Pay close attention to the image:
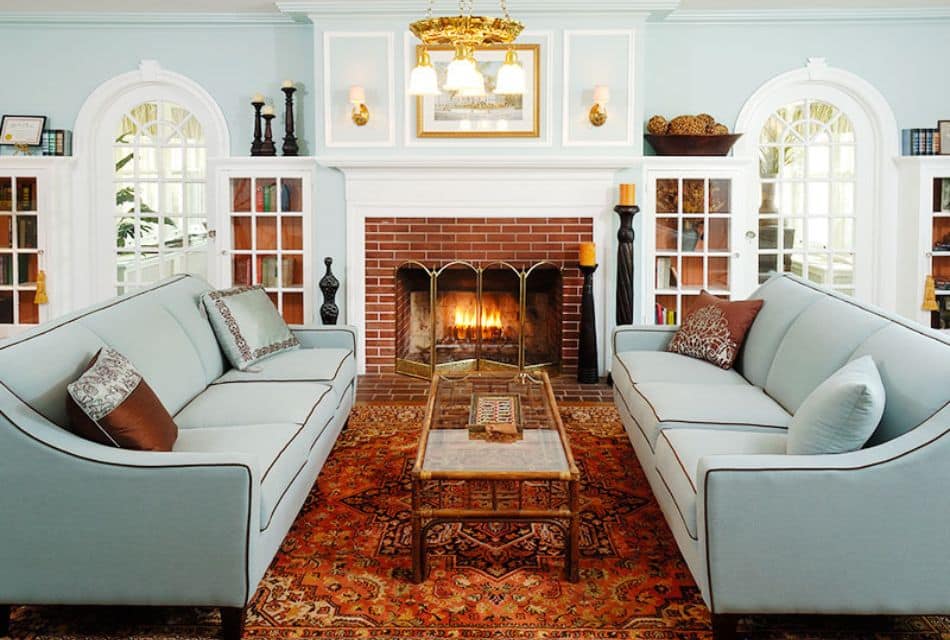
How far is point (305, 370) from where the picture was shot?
14.2ft

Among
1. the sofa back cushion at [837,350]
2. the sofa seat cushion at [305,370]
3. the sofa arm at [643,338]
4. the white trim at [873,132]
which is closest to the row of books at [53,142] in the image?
the sofa seat cushion at [305,370]

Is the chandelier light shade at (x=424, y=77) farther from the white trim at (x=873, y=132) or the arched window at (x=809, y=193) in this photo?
the arched window at (x=809, y=193)

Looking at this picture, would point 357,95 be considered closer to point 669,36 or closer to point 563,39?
point 563,39

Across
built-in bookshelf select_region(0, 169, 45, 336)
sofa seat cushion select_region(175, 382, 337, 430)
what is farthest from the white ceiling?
sofa seat cushion select_region(175, 382, 337, 430)

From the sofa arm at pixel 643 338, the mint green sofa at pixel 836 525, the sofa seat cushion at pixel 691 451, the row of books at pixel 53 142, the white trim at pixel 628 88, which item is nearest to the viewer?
the mint green sofa at pixel 836 525

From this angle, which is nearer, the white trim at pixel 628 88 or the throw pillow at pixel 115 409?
the throw pillow at pixel 115 409

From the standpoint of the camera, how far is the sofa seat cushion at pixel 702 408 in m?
3.44

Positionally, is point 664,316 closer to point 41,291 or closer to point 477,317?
point 477,317

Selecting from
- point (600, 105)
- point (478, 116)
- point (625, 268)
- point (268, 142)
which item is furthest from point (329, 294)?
point (600, 105)

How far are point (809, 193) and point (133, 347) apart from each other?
4.87 metres

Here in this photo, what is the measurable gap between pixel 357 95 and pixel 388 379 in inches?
72.0

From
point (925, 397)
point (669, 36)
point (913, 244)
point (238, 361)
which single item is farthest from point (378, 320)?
point (925, 397)

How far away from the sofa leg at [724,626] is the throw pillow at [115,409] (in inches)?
65.8

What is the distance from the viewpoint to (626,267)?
6109 millimetres
